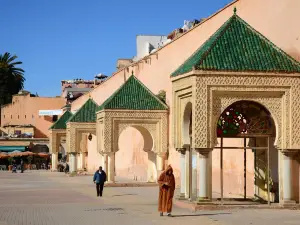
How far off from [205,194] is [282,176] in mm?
1974

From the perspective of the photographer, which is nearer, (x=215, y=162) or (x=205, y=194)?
(x=205, y=194)

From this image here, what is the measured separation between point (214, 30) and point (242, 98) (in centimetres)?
758

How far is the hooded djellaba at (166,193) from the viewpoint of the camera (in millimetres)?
15055

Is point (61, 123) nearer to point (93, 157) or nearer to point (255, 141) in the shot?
point (93, 157)

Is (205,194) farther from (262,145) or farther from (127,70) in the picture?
(127,70)

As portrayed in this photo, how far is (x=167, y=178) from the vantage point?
50.5 ft

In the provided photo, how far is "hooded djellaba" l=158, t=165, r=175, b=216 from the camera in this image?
593 inches

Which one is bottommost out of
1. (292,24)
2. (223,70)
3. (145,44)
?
(223,70)

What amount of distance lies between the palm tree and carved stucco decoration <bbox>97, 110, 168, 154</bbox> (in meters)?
55.9

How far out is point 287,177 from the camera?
16578mm

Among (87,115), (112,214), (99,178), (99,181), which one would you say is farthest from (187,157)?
(87,115)

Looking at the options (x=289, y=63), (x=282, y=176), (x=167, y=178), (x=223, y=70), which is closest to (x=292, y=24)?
(x=289, y=63)

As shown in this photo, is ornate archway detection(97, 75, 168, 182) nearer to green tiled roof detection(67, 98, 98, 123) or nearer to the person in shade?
the person in shade

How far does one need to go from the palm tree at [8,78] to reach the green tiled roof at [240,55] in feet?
218
